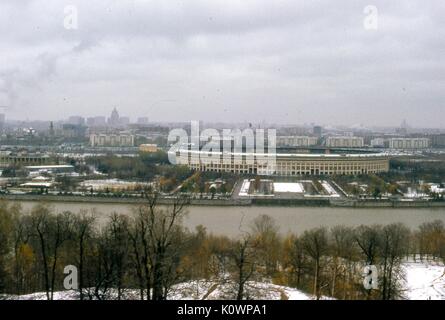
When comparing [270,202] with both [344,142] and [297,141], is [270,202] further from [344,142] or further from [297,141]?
[344,142]

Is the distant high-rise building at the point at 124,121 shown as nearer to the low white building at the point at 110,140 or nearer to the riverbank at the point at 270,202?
the low white building at the point at 110,140

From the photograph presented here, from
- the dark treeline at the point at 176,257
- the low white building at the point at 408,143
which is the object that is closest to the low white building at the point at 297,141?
the low white building at the point at 408,143

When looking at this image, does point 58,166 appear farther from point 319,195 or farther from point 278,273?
point 278,273

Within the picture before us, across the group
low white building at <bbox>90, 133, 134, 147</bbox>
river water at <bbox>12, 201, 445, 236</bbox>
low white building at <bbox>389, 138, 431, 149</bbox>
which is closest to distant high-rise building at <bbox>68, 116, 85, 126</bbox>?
low white building at <bbox>90, 133, 134, 147</bbox>
